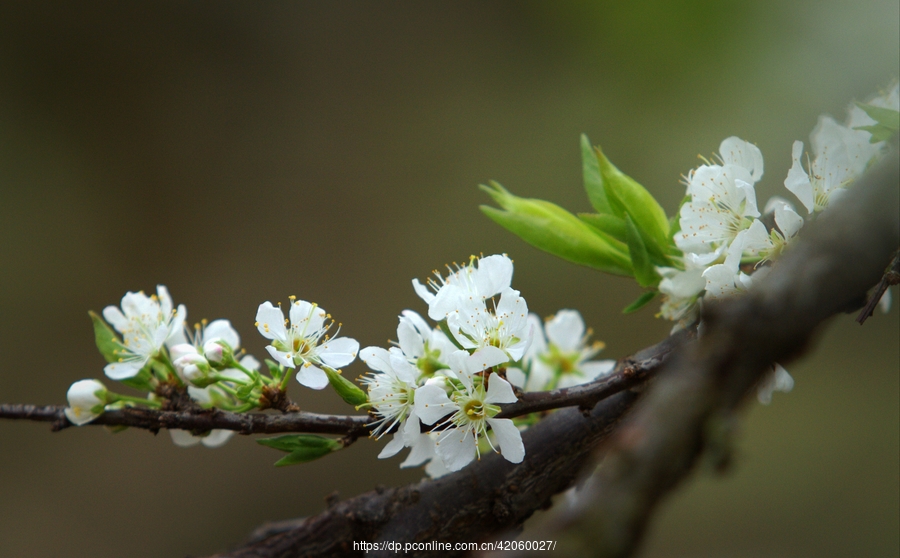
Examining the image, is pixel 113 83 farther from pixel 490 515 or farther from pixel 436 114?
pixel 490 515

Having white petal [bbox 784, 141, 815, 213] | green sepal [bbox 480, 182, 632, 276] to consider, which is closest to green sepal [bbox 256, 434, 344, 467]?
green sepal [bbox 480, 182, 632, 276]

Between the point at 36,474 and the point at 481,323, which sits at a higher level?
the point at 36,474

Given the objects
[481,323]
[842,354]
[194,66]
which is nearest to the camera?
[481,323]

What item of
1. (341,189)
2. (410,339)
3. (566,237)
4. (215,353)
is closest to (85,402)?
(215,353)

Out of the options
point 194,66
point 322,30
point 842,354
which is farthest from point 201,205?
point 842,354

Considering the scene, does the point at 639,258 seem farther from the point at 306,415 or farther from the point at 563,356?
the point at 306,415

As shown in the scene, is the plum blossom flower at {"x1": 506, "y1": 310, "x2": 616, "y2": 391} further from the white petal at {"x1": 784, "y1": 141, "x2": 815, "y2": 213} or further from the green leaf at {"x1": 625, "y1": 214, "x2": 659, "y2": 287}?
the white petal at {"x1": 784, "y1": 141, "x2": 815, "y2": 213}
